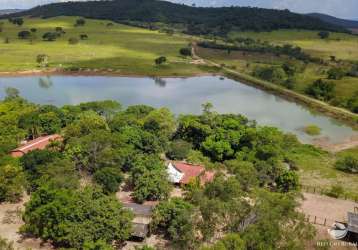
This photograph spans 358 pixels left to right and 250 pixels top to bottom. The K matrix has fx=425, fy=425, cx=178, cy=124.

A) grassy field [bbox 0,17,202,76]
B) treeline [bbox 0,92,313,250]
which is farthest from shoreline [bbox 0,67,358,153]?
treeline [bbox 0,92,313,250]

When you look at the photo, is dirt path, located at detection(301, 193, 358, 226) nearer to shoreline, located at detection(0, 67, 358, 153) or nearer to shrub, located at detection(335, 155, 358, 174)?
shrub, located at detection(335, 155, 358, 174)

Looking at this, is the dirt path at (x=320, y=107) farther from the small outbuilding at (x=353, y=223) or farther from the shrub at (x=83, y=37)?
the shrub at (x=83, y=37)

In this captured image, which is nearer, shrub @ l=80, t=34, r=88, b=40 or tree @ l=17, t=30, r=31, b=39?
tree @ l=17, t=30, r=31, b=39

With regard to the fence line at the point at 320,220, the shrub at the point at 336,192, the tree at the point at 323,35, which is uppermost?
the tree at the point at 323,35

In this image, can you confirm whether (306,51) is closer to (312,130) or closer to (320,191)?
(312,130)

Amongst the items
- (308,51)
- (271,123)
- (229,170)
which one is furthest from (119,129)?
(308,51)

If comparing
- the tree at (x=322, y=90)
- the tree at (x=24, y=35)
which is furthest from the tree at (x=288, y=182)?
the tree at (x=24, y=35)

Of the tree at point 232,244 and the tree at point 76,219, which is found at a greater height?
the tree at point 232,244
